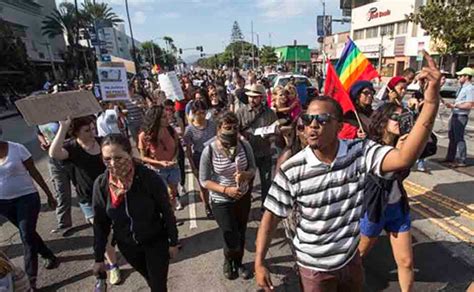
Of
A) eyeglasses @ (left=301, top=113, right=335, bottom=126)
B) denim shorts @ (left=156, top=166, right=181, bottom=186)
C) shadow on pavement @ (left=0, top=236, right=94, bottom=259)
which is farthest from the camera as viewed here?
denim shorts @ (left=156, top=166, right=181, bottom=186)

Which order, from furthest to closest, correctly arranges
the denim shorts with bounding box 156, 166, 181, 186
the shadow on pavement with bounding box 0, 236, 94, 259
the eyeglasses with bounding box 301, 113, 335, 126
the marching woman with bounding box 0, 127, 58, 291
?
the denim shorts with bounding box 156, 166, 181, 186 → the shadow on pavement with bounding box 0, 236, 94, 259 → the marching woman with bounding box 0, 127, 58, 291 → the eyeglasses with bounding box 301, 113, 335, 126

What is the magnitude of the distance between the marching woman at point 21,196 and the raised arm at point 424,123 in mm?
3537

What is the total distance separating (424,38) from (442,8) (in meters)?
10.7

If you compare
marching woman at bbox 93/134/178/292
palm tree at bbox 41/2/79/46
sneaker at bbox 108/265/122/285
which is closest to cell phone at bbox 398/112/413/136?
marching woman at bbox 93/134/178/292

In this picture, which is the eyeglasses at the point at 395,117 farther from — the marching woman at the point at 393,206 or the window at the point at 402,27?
the window at the point at 402,27

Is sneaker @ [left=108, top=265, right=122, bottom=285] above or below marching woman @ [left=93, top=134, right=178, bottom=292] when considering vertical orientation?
below

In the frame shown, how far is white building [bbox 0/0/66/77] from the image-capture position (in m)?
38.1

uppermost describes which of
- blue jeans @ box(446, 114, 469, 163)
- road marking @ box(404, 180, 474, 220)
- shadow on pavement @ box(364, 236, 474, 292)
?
blue jeans @ box(446, 114, 469, 163)

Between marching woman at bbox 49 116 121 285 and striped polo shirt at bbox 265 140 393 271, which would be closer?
striped polo shirt at bbox 265 140 393 271

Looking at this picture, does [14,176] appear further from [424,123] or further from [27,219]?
[424,123]

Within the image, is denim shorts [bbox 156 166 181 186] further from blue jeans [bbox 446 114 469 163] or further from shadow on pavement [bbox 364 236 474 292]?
blue jeans [bbox 446 114 469 163]

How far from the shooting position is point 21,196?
3605 millimetres

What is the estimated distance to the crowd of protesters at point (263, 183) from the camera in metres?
1.96

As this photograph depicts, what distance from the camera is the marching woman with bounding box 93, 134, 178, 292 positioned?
2547 mm
